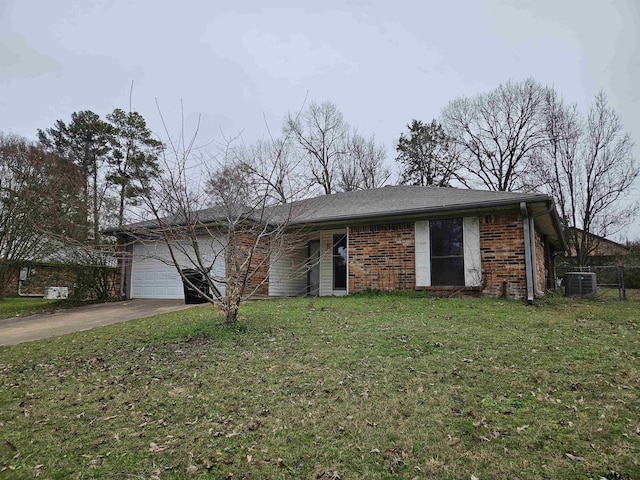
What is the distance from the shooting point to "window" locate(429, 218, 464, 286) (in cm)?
1032

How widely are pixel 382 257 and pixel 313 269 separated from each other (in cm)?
321

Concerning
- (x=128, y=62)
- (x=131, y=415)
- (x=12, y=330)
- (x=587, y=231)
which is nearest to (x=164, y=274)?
(x=12, y=330)

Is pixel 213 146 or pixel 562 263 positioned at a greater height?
pixel 213 146

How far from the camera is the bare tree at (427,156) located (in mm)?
26016

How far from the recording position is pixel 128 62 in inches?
435

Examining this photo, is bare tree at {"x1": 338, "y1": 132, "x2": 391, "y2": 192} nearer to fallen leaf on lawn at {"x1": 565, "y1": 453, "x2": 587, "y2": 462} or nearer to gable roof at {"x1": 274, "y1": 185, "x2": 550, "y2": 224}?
gable roof at {"x1": 274, "y1": 185, "x2": 550, "y2": 224}

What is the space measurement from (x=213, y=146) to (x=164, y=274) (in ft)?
24.4

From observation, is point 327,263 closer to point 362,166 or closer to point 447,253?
point 447,253

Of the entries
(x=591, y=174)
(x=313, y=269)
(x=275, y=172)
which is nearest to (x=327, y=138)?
(x=591, y=174)

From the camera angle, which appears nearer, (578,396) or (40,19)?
Answer: (578,396)

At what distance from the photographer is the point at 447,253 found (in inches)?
412

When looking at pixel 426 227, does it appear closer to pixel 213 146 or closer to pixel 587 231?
pixel 213 146

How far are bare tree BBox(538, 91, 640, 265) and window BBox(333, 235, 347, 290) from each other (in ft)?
41.7

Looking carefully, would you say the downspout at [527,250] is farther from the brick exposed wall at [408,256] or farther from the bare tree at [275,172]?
the bare tree at [275,172]
